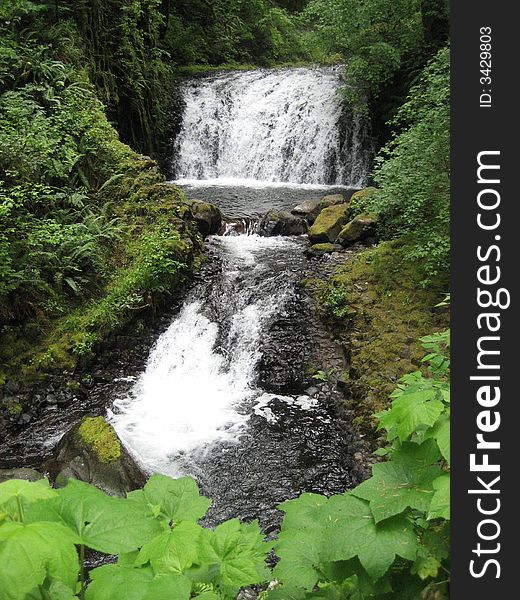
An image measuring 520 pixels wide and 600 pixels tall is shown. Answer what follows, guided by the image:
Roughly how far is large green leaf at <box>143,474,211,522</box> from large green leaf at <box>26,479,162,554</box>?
0.69 feet

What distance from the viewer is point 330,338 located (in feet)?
26.8

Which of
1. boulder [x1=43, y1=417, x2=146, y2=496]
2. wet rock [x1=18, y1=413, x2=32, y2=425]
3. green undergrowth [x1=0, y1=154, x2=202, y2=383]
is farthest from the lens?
green undergrowth [x1=0, y1=154, x2=202, y2=383]

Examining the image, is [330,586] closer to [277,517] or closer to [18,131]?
[277,517]

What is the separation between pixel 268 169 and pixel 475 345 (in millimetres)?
14760

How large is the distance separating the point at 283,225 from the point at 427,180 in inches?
178

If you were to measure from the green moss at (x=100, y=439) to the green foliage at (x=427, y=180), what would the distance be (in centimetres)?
459

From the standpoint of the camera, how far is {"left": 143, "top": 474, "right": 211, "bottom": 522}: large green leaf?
160cm

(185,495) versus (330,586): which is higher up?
(185,495)

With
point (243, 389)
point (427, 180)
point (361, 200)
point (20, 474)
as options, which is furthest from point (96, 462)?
point (361, 200)

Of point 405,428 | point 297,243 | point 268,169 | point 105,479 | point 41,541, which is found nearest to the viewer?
point 41,541

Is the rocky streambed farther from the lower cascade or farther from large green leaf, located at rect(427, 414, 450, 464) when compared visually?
large green leaf, located at rect(427, 414, 450, 464)

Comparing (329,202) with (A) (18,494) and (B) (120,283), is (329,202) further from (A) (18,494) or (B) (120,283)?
(A) (18,494)

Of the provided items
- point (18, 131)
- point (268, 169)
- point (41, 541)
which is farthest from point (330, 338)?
point (268, 169)

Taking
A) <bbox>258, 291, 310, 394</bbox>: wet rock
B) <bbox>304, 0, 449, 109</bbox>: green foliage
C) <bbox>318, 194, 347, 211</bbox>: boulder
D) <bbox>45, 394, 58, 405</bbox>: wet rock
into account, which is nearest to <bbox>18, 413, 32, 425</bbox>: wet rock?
<bbox>45, 394, 58, 405</bbox>: wet rock
